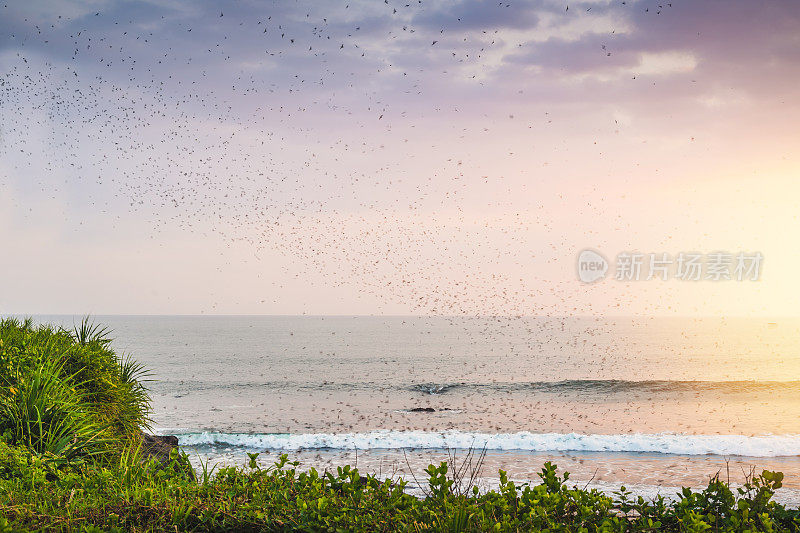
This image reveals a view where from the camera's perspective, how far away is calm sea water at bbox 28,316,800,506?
1524 centimetres

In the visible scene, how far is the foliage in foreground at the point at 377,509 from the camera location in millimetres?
3260

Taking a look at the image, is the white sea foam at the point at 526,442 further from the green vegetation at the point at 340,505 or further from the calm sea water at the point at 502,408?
the green vegetation at the point at 340,505

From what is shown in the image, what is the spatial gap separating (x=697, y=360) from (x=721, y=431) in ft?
100

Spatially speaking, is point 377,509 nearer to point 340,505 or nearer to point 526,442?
point 340,505

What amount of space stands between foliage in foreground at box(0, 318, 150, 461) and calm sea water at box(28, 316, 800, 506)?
1.88 meters

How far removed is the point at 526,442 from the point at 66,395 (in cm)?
Result: 1327

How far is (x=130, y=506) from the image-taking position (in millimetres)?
3697

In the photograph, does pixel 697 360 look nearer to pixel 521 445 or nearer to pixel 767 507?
pixel 521 445

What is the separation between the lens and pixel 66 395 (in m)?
6.89

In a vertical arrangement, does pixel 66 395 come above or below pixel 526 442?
above

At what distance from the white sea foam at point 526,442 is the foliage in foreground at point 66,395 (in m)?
9.28

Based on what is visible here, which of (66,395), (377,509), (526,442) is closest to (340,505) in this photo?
(377,509)

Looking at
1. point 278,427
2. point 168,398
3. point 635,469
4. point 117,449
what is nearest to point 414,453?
point 635,469

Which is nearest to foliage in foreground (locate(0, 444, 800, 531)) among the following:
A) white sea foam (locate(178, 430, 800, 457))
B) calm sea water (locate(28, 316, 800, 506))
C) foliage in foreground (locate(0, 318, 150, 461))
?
calm sea water (locate(28, 316, 800, 506))
